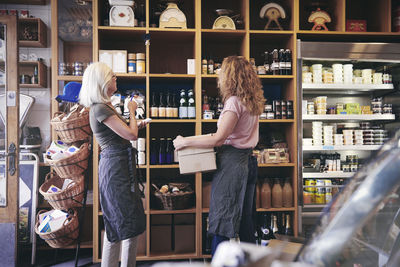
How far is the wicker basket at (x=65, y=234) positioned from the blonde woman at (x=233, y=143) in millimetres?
1370

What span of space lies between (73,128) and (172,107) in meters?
0.99

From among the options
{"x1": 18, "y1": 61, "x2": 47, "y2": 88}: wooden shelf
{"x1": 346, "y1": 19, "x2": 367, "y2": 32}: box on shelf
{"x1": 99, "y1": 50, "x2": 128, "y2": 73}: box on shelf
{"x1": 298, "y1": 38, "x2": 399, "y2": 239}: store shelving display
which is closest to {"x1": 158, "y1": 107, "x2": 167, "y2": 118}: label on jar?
{"x1": 99, "y1": 50, "x2": 128, "y2": 73}: box on shelf

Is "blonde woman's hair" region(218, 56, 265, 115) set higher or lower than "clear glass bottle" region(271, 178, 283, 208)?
higher

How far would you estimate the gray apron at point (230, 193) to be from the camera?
85.4 inches

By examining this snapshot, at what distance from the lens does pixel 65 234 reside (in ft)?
9.24

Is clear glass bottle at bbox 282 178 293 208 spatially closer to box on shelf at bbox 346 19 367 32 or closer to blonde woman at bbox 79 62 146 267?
blonde woman at bbox 79 62 146 267

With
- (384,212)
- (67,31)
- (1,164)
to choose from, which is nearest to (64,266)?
(1,164)

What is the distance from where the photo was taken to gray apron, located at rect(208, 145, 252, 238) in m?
2.17

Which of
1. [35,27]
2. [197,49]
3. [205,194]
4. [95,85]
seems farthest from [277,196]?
[35,27]

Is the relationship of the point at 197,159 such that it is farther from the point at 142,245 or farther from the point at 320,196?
the point at 320,196

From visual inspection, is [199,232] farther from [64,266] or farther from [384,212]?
[384,212]

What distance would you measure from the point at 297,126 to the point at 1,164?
291cm

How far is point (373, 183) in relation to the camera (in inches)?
23.5

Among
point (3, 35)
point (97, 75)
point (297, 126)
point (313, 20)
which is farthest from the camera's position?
point (313, 20)
